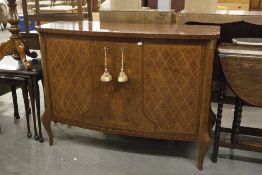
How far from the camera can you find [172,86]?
6.56 feet

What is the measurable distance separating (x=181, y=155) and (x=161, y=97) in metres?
0.56

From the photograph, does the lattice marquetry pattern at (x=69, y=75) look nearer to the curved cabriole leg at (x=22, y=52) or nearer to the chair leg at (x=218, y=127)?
the curved cabriole leg at (x=22, y=52)

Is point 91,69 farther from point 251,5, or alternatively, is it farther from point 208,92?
point 251,5

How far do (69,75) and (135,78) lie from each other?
1.59ft

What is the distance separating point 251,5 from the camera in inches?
203

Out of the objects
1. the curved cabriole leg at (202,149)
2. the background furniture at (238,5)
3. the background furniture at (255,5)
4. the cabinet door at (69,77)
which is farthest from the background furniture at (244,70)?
the background furniture at (255,5)

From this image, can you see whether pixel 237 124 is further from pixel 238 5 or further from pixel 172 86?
pixel 238 5

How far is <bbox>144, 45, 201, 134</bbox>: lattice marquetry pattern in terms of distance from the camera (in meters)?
1.93

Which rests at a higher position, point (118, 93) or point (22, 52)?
point (22, 52)

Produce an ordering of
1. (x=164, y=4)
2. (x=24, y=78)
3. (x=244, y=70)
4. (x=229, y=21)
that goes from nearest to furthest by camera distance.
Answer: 1. (x=244, y=70)
2. (x=24, y=78)
3. (x=229, y=21)
4. (x=164, y=4)

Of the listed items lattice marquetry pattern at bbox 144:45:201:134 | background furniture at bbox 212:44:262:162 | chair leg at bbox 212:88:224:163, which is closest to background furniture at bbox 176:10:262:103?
chair leg at bbox 212:88:224:163

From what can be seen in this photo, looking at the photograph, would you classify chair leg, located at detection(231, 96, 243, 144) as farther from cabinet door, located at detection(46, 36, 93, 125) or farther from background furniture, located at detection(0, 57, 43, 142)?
background furniture, located at detection(0, 57, 43, 142)

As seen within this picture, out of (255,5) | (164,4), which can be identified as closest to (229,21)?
(164,4)

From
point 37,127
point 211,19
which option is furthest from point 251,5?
point 37,127
